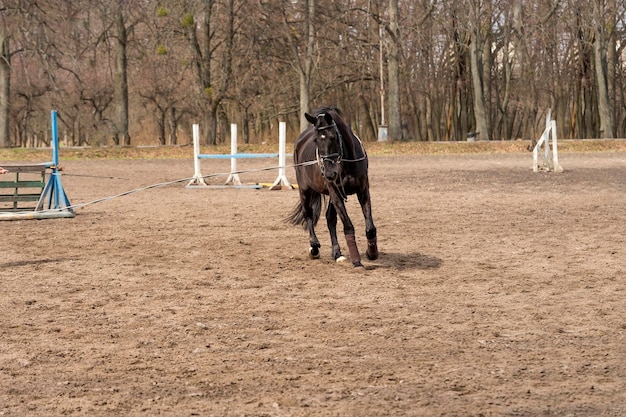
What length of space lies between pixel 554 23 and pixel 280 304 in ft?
148

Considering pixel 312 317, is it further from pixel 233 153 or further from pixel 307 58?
pixel 307 58

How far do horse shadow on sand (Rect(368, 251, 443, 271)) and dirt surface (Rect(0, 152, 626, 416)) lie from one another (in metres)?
0.04

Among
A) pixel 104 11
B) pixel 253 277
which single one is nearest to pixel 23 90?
pixel 104 11

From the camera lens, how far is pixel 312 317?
844 cm

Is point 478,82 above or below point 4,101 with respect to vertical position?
above

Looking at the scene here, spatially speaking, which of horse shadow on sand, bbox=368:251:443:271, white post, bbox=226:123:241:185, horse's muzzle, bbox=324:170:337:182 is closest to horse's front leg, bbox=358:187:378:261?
horse shadow on sand, bbox=368:251:443:271

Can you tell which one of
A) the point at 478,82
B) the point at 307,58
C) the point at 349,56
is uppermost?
the point at 349,56

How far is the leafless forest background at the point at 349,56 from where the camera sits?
43906 mm

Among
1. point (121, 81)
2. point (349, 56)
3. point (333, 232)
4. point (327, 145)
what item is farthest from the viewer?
point (349, 56)

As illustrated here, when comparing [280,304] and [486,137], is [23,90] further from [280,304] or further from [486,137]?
[280,304]

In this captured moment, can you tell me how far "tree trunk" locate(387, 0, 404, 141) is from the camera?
42.8 m

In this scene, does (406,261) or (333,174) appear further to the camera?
(406,261)

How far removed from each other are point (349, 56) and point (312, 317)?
4221cm

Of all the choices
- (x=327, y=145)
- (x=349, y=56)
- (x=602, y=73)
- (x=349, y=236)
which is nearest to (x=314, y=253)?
(x=349, y=236)
